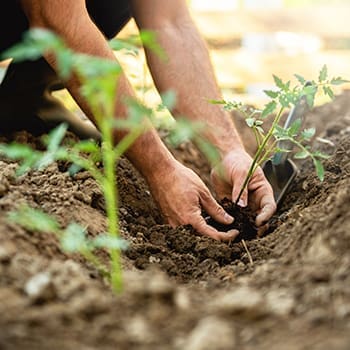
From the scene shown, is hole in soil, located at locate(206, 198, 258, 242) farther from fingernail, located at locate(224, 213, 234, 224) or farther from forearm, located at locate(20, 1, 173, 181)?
forearm, located at locate(20, 1, 173, 181)

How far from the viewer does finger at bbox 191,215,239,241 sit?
1.70m

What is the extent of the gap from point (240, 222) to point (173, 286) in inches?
32.1

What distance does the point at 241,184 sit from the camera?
1912mm

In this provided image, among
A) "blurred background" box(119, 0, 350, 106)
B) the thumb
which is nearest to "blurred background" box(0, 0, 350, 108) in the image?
"blurred background" box(119, 0, 350, 106)

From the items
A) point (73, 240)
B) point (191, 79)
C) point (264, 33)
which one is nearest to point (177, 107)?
point (191, 79)

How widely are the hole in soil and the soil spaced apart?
12cm

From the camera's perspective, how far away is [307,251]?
4.01 ft

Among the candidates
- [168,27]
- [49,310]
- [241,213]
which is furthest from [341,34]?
[49,310]

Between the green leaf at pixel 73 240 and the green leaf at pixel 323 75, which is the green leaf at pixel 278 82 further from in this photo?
the green leaf at pixel 73 240

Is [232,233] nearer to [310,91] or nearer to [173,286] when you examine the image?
[310,91]

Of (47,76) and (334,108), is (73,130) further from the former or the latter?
(334,108)

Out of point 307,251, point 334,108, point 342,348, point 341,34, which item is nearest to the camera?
point 342,348

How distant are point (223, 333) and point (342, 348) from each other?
15 cm

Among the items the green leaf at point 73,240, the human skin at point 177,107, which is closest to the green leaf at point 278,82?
the human skin at point 177,107
